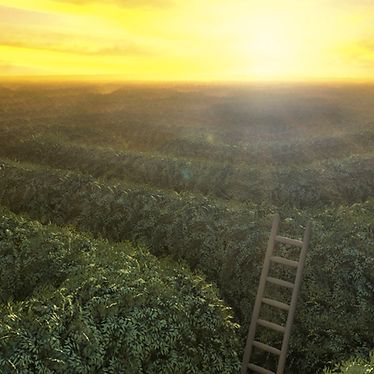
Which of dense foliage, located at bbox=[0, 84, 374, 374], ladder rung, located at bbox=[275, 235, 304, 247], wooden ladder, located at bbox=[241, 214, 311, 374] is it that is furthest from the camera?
dense foliage, located at bbox=[0, 84, 374, 374]

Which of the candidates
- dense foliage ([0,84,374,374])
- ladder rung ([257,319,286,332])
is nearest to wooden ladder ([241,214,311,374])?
ladder rung ([257,319,286,332])

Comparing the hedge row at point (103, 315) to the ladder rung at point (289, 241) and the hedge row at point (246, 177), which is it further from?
the hedge row at point (246, 177)

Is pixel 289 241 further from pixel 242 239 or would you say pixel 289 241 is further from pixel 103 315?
pixel 242 239

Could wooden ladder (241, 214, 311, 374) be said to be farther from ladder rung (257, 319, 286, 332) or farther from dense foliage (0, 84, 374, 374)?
dense foliage (0, 84, 374, 374)

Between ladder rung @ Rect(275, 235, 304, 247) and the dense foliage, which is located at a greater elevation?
ladder rung @ Rect(275, 235, 304, 247)

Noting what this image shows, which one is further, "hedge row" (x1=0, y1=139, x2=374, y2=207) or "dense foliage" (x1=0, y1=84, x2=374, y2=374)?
"hedge row" (x1=0, y1=139, x2=374, y2=207)

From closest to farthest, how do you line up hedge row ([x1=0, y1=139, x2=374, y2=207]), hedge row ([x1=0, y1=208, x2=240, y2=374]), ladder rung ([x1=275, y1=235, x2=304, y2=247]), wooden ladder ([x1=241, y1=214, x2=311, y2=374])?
hedge row ([x1=0, y1=208, x2=240, y2=374]), wooden ladder ([x1=241, y1=214, x2=311, y2=374]), ladder rung ([x1=275, y1=235, x2=304, y2=247]), hedge row ([x1=0, y1=139, x2=374, y2=207])

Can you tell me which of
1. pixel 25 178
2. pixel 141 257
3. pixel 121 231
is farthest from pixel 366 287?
pixel 25 178
